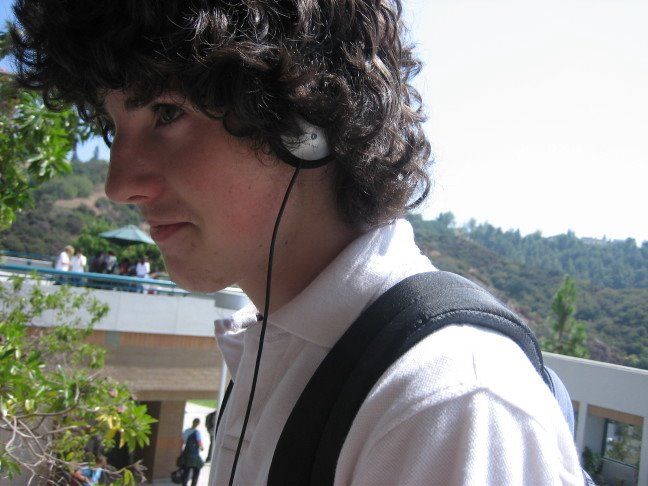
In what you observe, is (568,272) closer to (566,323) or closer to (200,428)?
(566,323)

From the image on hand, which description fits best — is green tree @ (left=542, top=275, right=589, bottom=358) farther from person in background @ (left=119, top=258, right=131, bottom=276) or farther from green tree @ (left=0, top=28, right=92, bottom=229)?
person in background @ (left=119, top=258, right=131, bottom=276)

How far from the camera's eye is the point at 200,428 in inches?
654

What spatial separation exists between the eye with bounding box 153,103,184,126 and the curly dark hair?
1.1 inches

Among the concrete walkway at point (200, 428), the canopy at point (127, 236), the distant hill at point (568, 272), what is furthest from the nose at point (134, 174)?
the canopy at point (127, 236)

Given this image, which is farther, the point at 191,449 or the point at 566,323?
the point at 191,449

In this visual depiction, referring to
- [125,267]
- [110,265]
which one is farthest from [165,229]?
[125,267]

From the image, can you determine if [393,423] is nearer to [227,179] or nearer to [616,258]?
[227,179]

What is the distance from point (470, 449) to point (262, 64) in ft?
2.07

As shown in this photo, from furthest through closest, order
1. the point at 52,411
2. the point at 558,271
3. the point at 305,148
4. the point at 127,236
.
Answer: the point at 127,236
the point at 558,271
the point at 52,411
the point at 305,148

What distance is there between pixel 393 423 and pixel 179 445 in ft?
40.5

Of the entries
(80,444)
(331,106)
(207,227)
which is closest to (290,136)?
(331,106)

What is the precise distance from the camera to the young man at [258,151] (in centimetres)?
94

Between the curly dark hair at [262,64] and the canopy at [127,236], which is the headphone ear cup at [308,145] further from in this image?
the canopy at [127,236]

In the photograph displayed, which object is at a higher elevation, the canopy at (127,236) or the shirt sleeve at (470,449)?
the shirt sleeve at (470,449)
